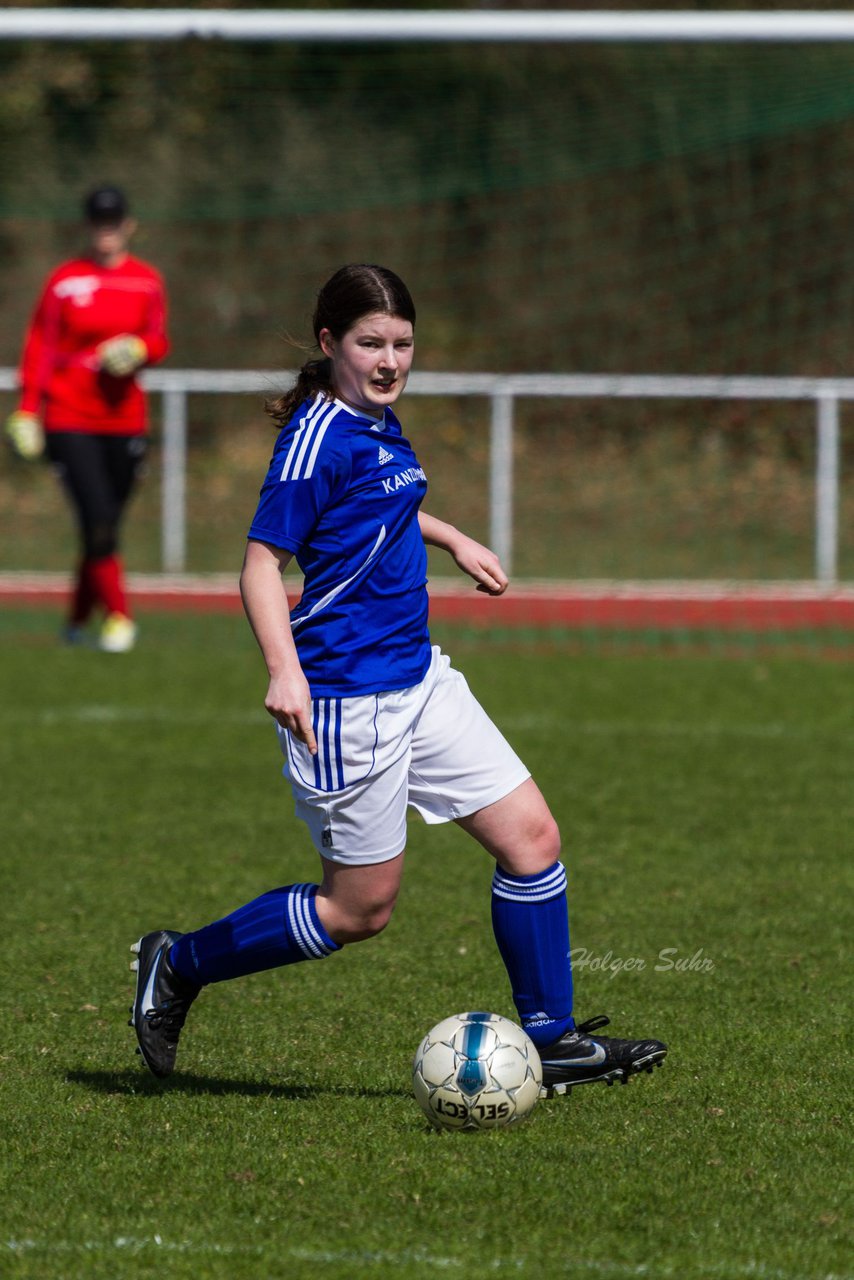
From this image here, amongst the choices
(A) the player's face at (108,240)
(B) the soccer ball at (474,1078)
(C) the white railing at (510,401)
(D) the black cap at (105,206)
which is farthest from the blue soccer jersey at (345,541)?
(C) the white railing at (510,401)

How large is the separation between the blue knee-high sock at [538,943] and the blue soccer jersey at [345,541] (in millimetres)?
517

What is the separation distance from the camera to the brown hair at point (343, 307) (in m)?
3.68

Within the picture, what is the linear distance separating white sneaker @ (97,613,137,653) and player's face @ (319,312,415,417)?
22.9 feet

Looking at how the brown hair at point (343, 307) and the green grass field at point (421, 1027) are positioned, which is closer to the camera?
the green grass field at point (421, 1027)

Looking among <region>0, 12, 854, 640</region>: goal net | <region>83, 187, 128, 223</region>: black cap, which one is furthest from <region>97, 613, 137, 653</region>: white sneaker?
<region>0, 12, 854, 640</region>: goal net

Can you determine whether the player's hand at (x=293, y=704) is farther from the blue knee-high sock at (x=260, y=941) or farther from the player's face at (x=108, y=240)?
the player's face at (x=108, y=240)

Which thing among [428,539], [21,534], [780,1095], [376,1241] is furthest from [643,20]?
[21,534]

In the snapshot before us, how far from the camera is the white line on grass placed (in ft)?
9.25

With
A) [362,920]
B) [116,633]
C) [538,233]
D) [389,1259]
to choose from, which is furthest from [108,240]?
[389,1259]

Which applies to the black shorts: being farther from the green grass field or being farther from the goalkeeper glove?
the green grass field

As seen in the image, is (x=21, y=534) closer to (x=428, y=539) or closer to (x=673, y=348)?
(x=673, y=348)

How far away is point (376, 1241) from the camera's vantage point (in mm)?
2941

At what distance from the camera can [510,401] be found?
14.5 meters

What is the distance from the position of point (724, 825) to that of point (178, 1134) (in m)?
3.44
